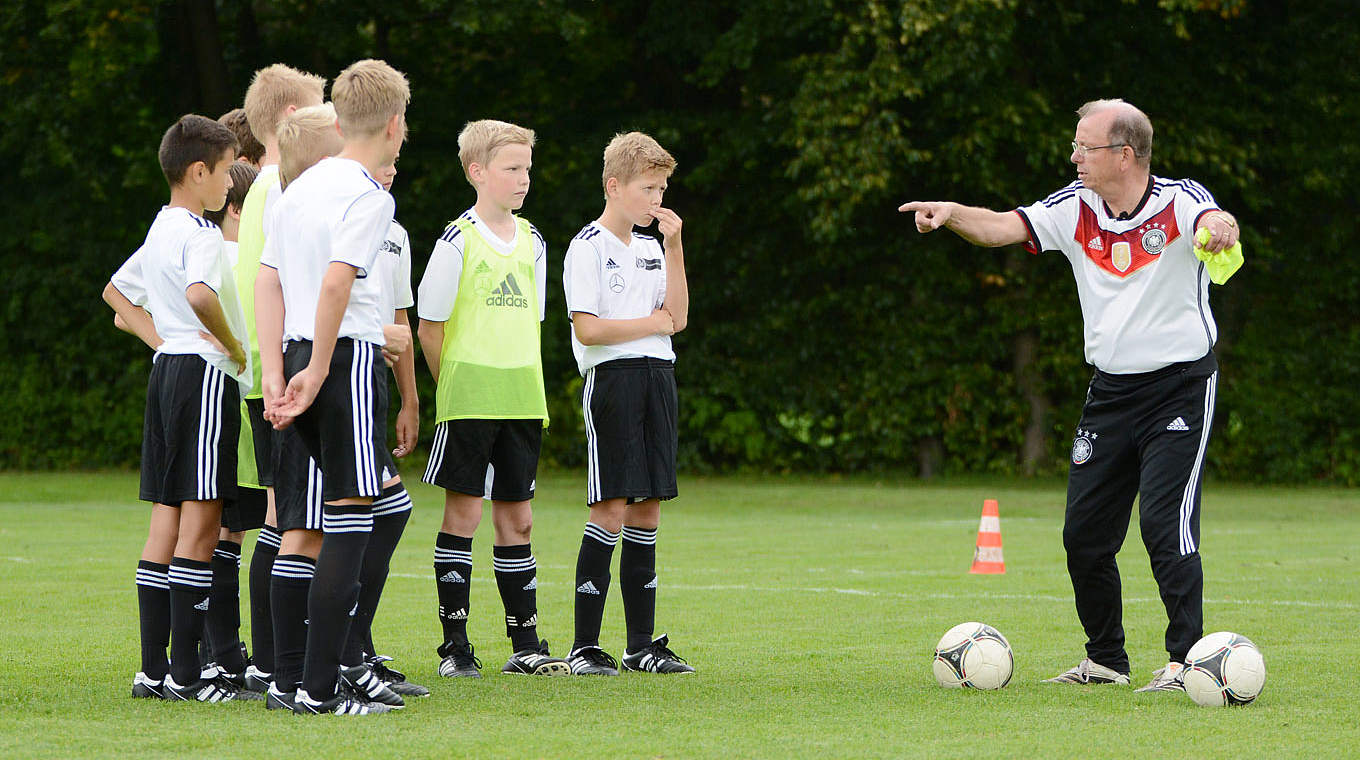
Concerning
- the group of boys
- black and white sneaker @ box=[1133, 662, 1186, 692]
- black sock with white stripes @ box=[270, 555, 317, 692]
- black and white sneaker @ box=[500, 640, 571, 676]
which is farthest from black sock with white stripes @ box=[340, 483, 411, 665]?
black and white sneaker @ box=[1133, 662, 1186, 692]

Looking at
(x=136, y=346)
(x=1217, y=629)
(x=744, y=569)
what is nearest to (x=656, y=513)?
(x=1217, y=629)

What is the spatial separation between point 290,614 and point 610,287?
1.96 metres

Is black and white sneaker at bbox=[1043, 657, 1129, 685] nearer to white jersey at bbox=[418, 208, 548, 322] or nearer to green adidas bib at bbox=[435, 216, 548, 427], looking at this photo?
green adidas bib at bbox=[435, 216, 548, 427]

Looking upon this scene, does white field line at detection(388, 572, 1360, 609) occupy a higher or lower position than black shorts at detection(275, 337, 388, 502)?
lower

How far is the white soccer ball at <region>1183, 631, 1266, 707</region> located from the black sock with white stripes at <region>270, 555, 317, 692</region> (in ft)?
9.44

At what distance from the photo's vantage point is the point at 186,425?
568cm

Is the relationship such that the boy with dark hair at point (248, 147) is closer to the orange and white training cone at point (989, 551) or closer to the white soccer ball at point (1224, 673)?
the white soccer ball at point (1224, 673)

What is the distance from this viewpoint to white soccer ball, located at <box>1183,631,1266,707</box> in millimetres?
5430

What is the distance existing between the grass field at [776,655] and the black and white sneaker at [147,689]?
7cm

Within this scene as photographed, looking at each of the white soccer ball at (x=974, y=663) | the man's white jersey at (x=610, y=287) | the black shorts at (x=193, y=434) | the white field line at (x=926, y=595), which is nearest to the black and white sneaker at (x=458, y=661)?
the black shorts at (x=193, y=434)

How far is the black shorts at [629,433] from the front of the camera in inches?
252

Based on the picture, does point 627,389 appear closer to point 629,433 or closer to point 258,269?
point 629,433

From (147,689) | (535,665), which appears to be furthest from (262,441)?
(535,665)

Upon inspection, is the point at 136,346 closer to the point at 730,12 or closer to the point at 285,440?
the point at 730,12
